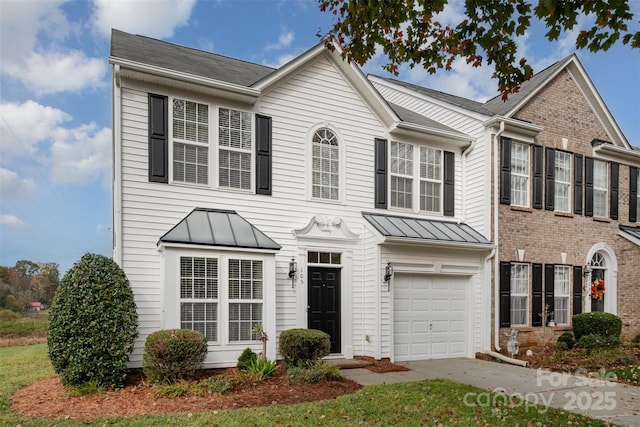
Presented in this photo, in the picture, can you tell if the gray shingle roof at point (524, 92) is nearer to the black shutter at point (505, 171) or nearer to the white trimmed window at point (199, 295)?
the black shutter at point (505, 171)

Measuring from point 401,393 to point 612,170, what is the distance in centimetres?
1238

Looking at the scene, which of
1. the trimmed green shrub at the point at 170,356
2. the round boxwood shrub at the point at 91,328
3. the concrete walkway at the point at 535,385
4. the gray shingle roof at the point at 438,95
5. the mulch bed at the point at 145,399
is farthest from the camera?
the gray shingle roof at the point at 438,95

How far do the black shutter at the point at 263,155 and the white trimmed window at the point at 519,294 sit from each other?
7.51 meters

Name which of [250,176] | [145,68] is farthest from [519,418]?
[145,68]

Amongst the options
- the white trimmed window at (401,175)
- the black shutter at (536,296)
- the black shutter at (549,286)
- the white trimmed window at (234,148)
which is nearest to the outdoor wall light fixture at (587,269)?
the black shutter at (549,286)

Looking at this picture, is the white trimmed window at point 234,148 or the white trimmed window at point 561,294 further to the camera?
the white trimmed window at point 561,294

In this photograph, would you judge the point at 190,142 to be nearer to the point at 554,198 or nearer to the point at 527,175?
the point at 527,175

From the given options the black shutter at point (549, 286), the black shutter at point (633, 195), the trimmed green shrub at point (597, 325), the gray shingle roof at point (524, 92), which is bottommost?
the trimmed green shrub at point (597, 325)

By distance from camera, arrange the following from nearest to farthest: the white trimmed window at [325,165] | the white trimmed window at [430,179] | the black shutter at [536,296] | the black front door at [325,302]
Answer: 1. the black front door at [325,302]
2. the white trimmed window at [325,165]
3. the white trimmed window at [430,179]
4. the black shutter at [536,296]

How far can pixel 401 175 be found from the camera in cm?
1277

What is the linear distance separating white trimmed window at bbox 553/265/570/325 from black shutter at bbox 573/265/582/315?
0.69 ft

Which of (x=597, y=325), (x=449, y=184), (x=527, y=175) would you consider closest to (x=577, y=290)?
(x=597, y=325)

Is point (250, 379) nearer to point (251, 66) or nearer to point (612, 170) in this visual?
point (251, 66)

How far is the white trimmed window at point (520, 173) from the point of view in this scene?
13773 mm
